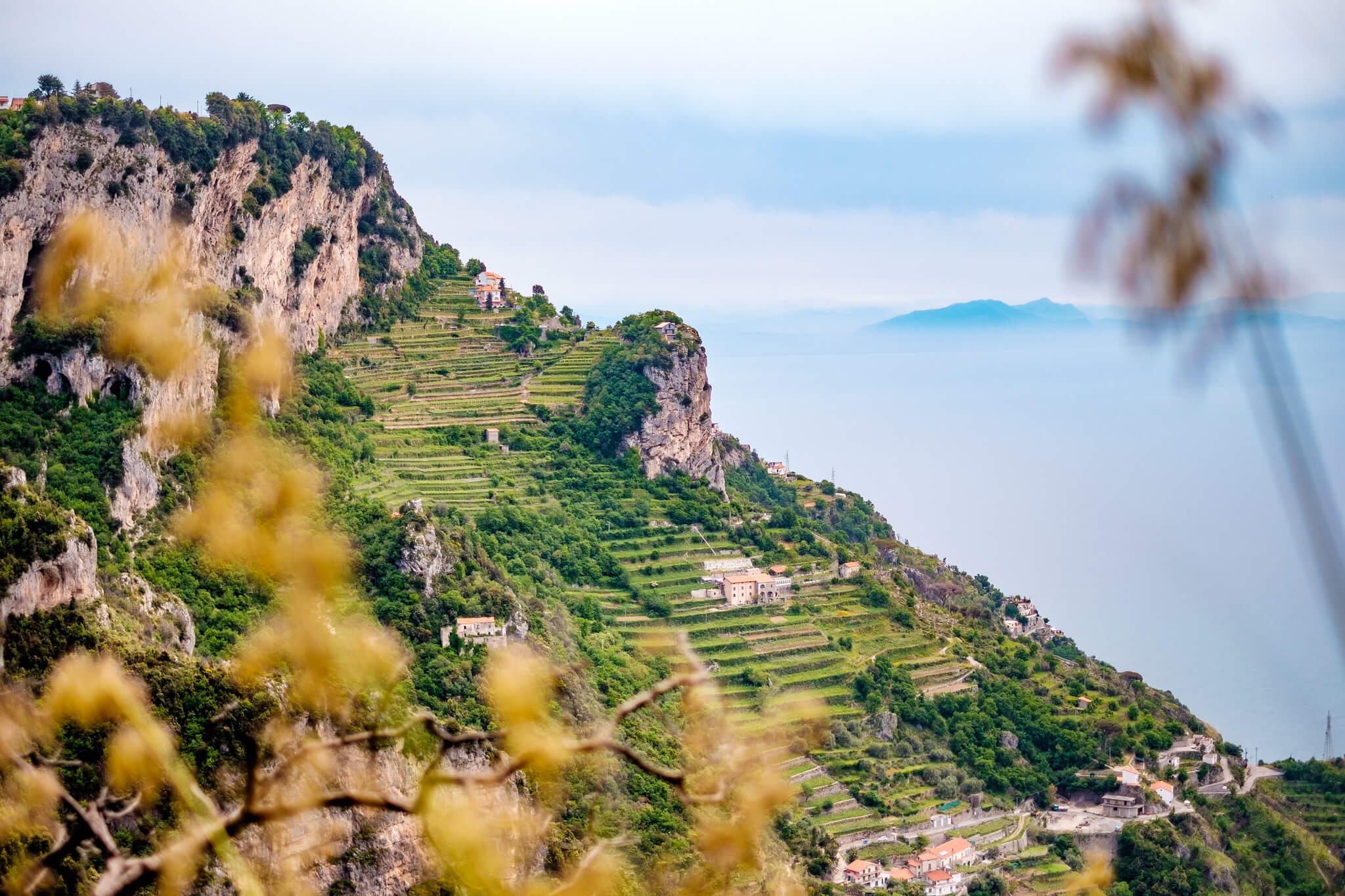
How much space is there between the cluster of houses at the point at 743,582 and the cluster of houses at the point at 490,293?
39.5ft

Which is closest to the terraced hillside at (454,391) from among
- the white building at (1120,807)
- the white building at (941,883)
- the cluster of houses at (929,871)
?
the cluster of houses at (929,871)

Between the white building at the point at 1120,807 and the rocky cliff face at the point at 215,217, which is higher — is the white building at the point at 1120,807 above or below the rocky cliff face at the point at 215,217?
below

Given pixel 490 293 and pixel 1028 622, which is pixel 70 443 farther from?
pixel 1028 622

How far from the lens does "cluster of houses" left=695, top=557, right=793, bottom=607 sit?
2700cm

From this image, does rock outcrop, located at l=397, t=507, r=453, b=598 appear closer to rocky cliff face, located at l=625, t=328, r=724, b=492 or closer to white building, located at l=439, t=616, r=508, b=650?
white building, located at l=439, t=616, r=508, b=650

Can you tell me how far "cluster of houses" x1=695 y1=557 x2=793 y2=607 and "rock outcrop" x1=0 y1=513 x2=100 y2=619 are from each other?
14362 millimetres

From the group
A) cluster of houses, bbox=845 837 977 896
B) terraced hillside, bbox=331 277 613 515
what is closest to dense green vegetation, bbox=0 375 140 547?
terraced hillside, bbox=331 277 613 515

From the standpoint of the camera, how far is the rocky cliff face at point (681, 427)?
33.1 meters

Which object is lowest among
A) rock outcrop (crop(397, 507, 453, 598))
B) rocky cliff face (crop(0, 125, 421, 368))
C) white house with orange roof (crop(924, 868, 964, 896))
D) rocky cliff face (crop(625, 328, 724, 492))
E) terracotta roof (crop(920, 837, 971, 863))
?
white house with orange roof (crop(924, 868, 964, 896))

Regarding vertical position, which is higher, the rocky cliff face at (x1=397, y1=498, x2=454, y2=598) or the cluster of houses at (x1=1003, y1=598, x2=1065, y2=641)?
the rocky cliff face at (x1=397, y1=498, x2=454, y2=598)

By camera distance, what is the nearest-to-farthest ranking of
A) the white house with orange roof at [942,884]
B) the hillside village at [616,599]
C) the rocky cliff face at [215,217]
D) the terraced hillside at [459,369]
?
the hillside village at [616,599] < the white house with orange roof at [942,884] < the rocky cliff face at [215,217] < the terraced hillside at [459,369]

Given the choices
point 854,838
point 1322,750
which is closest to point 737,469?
point 1322,750

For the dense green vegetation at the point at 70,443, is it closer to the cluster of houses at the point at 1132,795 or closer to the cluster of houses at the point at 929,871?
the cluster of houses at the point at 929,871

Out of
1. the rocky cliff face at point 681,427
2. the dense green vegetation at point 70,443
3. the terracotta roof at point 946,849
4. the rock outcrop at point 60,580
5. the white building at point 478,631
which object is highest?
the rocky cliff face at point 681,427
